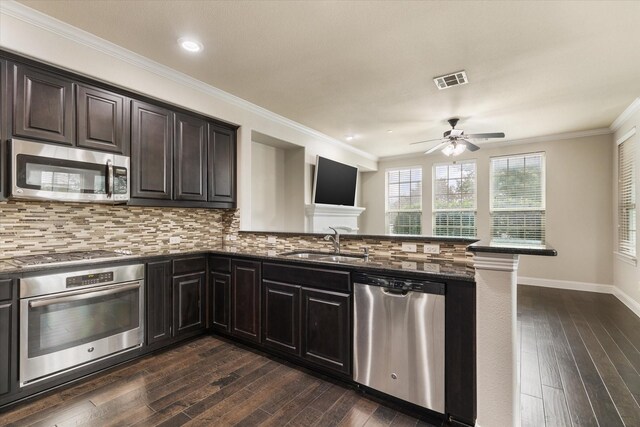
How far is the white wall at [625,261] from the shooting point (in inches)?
161

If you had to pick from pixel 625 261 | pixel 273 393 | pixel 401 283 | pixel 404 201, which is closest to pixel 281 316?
pixel 273 393

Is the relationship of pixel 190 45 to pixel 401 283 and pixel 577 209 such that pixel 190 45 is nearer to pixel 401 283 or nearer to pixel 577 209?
pixel 401 283

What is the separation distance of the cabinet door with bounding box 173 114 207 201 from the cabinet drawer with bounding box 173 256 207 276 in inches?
27.3

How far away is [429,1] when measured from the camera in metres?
2.15

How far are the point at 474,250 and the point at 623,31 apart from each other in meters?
2.44

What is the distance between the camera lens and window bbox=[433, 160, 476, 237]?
6.49 meters

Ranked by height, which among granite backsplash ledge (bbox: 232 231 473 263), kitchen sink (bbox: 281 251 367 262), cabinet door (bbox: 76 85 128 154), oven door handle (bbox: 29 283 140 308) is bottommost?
oven door handle (bbox: 29 283 140 308)

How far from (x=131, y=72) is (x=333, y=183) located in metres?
3.61

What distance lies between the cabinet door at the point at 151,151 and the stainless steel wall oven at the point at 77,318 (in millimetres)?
815

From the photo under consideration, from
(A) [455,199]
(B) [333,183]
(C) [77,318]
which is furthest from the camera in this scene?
(A) [455,199]

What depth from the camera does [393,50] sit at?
2.79m

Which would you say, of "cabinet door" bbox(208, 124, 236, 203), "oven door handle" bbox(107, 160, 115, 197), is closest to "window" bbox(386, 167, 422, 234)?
"cabinet door" bbox(208, 124, 236, 203)

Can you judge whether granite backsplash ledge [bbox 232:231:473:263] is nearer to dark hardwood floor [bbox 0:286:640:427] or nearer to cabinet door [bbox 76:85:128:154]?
dark hardwood floor [bbox 0:286:640:427]

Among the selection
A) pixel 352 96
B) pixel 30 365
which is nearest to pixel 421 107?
pixel 352 96
